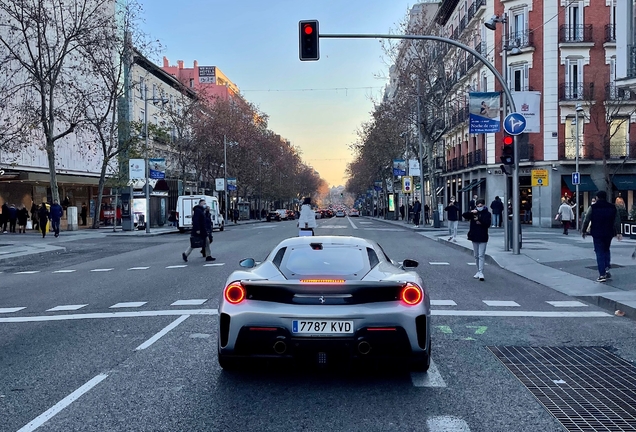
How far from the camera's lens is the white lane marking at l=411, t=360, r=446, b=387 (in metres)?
5.70

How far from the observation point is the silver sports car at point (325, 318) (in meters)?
5.30

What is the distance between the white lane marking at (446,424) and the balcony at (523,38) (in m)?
42.0

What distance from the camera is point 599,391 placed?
18.2 feet

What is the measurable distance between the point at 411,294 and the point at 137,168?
113 feet

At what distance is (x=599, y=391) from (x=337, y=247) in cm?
273

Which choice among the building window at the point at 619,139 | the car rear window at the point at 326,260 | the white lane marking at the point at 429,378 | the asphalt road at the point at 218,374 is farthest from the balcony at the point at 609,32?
the white lane marking at the point at 429,378

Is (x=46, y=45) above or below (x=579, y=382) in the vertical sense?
above

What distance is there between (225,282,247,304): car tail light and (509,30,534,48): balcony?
4140 cm

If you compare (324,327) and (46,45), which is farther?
(46,45)

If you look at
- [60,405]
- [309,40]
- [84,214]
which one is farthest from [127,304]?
[84,214]

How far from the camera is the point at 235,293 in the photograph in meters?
5.66

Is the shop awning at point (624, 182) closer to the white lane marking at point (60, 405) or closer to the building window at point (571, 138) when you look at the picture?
the building window at point (571, 138)

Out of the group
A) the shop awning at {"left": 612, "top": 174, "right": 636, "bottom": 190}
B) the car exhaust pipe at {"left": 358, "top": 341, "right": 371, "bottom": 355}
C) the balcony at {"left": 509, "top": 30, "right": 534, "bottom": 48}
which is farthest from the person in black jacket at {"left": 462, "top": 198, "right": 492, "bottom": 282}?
the shop awning at {"left": 612, "top": 174, "right": 636, "bottom": 190}

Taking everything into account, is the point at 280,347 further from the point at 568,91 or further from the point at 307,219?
the point at 568,91
